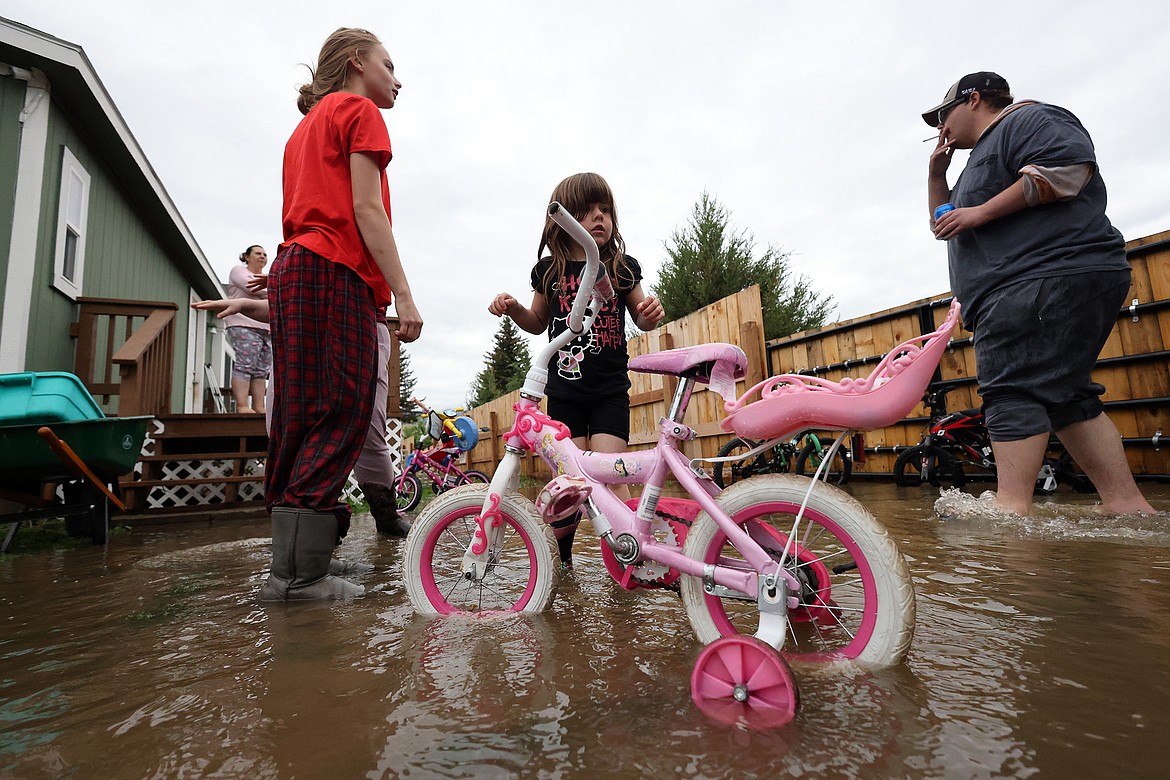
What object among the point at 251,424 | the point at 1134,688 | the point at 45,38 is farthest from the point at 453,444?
the point at 1134,688

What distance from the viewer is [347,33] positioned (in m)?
2.48

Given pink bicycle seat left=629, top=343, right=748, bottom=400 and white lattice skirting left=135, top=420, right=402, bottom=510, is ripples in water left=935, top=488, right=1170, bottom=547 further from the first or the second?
white lattice skirting left=135, top=420, right=402, bottom=510

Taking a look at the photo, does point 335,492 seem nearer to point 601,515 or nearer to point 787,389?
point 601,515

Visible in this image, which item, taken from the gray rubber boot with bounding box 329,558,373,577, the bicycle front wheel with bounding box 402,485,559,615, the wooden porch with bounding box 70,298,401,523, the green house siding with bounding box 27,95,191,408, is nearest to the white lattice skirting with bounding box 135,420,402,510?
the wooden porch with bounding box 70,298,401,523

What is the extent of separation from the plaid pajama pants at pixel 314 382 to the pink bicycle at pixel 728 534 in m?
0.45

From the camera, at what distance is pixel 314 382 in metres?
2.16

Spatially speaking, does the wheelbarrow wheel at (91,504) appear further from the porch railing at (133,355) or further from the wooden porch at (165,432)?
the wooden porch at (165,432)

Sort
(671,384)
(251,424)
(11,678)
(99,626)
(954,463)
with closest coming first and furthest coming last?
(11,678) → (99,626) → (954,463) → (251,424) → (671,384)

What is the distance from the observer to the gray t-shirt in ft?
8.61

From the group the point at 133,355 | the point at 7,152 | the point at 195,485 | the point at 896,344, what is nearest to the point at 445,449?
the point at 195,485

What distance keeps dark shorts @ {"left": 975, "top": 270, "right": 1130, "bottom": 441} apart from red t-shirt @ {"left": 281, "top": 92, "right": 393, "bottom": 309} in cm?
288

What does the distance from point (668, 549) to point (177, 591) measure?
84.0 inches

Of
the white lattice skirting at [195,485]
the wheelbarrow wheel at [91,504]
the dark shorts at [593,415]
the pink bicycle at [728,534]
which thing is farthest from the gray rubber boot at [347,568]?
the white lattice skirting at [195,485]

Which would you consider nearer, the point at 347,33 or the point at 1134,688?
the point at 1134,688
